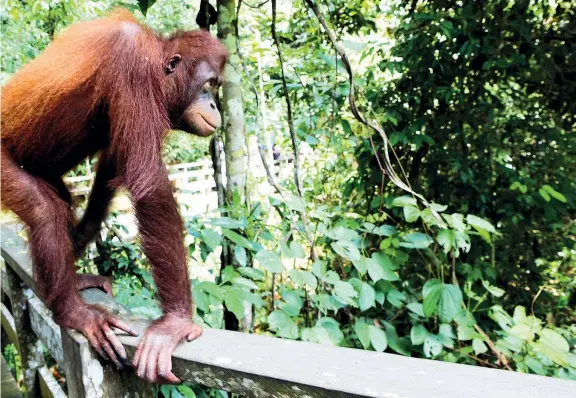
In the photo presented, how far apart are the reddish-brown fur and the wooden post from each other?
605 millimetres

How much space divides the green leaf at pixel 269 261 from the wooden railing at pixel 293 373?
1.83ft

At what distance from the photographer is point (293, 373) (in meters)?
0.89

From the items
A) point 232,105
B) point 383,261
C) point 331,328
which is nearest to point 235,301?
point 331,328

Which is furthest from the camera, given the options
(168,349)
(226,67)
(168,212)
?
(226,67)

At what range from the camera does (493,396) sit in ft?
2.45

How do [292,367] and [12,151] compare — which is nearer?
[292,367]

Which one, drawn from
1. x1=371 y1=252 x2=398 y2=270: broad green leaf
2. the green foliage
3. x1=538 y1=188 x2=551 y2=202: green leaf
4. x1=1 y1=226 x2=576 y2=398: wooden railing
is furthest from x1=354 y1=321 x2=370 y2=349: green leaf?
x1=538 y1=188 x2=551 y2=202: green leaf

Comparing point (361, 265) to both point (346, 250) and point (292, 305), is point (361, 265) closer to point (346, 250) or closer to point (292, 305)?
point (346, 250)

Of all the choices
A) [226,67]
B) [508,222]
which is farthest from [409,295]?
[226,67]

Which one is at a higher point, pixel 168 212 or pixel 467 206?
pixel 168 212

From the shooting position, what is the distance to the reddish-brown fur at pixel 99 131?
1.58m

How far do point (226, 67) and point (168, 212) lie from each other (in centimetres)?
85

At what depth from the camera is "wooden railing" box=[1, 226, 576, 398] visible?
783 mm

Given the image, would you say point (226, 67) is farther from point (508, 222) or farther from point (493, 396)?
point (508, 222)
